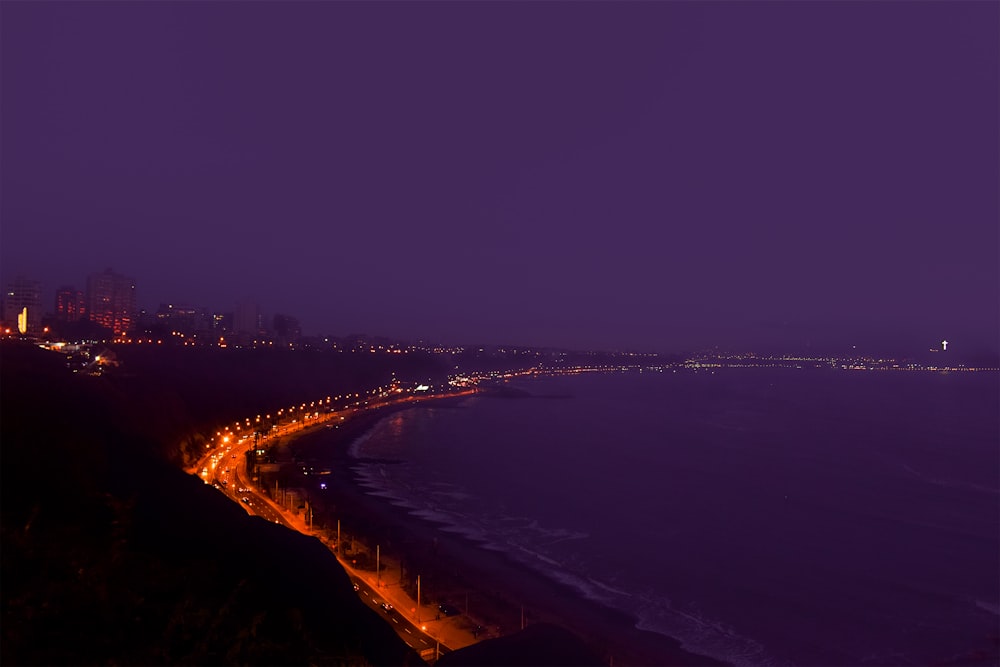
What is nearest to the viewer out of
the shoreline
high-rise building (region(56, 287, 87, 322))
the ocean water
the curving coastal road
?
the curving coastal road

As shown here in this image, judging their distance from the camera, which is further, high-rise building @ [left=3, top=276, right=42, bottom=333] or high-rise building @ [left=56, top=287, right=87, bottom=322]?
high-rise building @ [left=56, top=287, right=87, bottom=322]

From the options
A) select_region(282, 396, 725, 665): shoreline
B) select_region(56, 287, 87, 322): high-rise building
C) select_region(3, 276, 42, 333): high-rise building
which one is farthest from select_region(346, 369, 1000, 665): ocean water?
select_region(56, 287, 87, 322): high-rise building

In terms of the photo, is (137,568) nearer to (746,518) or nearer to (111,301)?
(746,518)

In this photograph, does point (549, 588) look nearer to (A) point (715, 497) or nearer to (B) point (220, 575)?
(B) point (220, 575)

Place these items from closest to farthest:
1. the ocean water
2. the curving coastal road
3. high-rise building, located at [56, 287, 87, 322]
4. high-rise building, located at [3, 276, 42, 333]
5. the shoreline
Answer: the curving coastal road, the shoreline, the ocean water, high-rise building, located at [3, 276, 42, 333], high-rise building, located at [56, 287, 87, 322]

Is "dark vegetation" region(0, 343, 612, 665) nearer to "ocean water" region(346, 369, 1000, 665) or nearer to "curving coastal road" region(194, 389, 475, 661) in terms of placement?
"curving coastal road" region(194, 389, 475, 661)

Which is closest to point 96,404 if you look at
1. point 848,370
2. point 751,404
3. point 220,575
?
point 220,575

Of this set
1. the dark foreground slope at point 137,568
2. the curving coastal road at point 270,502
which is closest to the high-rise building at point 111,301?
the curving coastal road at point 270,502

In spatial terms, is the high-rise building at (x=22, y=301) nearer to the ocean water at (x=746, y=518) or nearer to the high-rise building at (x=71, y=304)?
the high-rise building at (x=71, y=304)
